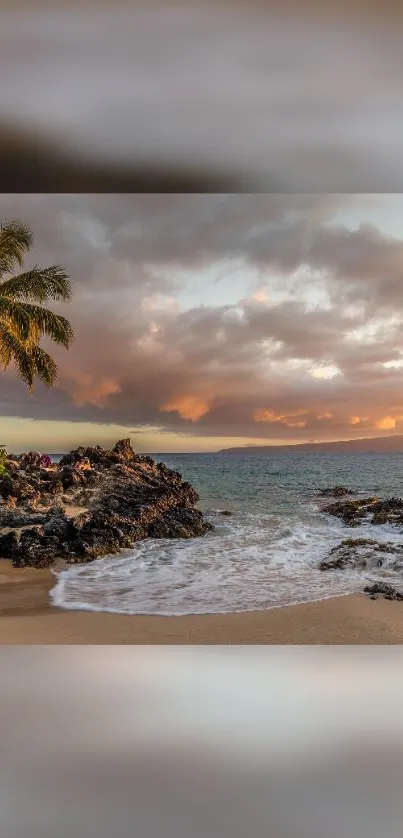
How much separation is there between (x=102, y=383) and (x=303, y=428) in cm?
527

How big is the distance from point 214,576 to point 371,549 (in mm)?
2025

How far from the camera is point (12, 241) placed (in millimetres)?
5816

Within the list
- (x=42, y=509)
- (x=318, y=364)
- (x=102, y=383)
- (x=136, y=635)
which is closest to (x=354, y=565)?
(x=136, y=635)

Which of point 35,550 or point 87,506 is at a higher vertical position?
point 87,506

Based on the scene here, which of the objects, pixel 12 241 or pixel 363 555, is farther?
pixel 363 555

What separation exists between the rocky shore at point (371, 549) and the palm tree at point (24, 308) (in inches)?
144

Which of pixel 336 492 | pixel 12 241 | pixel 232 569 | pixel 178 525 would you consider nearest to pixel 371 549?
pixel 232 569

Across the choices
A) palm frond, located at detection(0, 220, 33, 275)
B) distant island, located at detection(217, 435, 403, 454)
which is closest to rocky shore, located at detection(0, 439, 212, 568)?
palm frond, located at detection(0, 220, 33, 275)

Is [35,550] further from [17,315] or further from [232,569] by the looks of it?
[17,315]

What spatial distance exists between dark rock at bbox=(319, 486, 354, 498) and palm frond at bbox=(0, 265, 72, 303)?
9654 mm

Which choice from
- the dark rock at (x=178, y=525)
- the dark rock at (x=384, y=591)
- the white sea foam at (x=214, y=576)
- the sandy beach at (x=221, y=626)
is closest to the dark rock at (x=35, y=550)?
the white sea foam at (x=214, y=576)

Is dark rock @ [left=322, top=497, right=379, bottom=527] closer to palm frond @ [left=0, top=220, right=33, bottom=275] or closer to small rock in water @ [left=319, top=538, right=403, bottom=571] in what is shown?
small rock in water @ [left=319, top=538, right=403, bottom=571]

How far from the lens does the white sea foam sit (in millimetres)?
4672

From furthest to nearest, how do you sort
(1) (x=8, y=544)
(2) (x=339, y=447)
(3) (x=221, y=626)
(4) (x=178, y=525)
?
1. (2) (x=339, y=447)
2. (4) (x=178, y=525)
3. (1) (x=8, y=544)
4. (3) (x=221, y=626)
